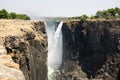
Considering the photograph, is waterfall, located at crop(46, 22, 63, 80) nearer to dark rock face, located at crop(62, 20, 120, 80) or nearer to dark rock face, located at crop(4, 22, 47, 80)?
dark rock face, located at crop(62, 20, 120, 80)

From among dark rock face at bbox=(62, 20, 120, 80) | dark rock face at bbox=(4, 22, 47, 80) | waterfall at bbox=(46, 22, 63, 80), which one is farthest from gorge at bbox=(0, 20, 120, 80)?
dark rock face at bbox=(4, 22, 47, 80)

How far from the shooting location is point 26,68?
31.3 metres

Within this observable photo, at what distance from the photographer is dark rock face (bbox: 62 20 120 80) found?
3974 inches

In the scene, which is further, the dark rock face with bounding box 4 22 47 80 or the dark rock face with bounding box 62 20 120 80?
the dark rock face with bounding box 62 20 120 80

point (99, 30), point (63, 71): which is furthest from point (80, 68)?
point (99, 30)

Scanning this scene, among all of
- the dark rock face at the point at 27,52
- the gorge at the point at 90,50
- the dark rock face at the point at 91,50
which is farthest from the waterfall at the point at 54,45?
the dark rock face at the point at 27,52

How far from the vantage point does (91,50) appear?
109 m

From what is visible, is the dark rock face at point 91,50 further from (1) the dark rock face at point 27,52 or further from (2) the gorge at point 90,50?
(1) the dark rock face at point 27,52

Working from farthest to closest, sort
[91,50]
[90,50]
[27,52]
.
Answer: [90,50] → [91,50] → [27,52]

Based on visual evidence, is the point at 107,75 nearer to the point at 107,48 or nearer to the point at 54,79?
the point at 107,48

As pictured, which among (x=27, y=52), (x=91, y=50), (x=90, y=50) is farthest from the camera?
(x=90, y=50)

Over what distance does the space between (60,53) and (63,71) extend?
519 inches

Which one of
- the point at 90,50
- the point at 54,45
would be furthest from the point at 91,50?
the point at 54,45

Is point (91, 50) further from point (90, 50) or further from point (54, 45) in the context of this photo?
point (54, 45)
